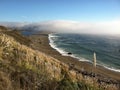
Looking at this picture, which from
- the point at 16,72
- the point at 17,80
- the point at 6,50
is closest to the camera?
the point at 17,80

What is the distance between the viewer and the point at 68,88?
7598 mm

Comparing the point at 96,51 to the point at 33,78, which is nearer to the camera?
the point at 33,78

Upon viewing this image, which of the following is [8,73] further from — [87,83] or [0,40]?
[0,40]

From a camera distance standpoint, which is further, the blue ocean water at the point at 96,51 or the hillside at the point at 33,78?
the blue ocean water at the point at 96,51

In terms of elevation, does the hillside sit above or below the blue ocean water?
above

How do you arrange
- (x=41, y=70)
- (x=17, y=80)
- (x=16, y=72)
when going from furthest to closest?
(x=41, y=70) < (x=16, y=72) < (x=17, y=80)

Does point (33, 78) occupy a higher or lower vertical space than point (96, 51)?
higher

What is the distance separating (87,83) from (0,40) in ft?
17.7

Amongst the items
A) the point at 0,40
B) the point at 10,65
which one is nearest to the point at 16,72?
the point at 10,65

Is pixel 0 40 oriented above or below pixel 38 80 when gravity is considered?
above

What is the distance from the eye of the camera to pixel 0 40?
12070mm

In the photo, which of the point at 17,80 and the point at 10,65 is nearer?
the point at 17,80

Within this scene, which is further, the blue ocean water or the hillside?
the blue ocean water

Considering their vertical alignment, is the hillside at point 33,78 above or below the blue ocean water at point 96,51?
above
